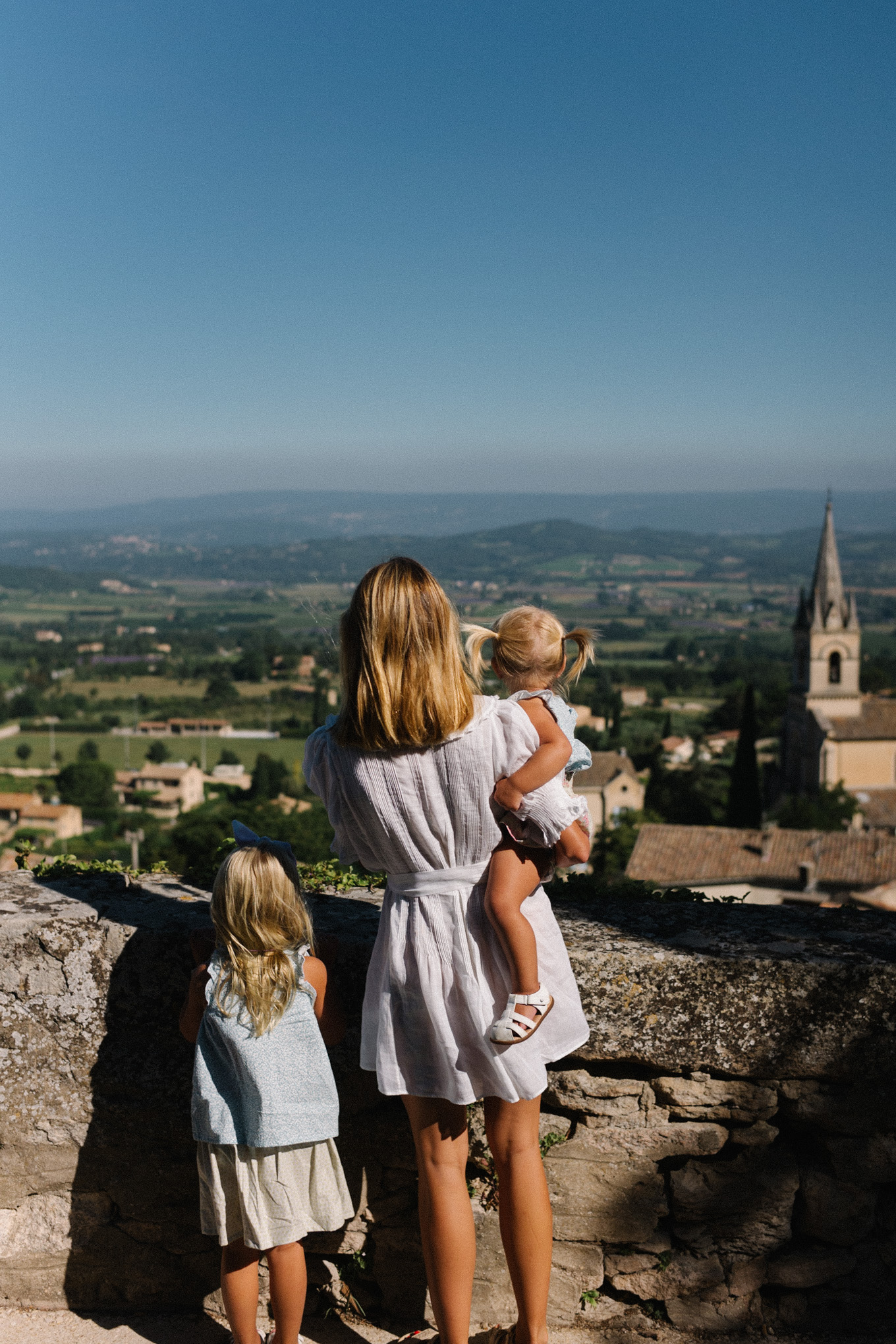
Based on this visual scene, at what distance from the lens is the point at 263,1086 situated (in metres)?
2.01

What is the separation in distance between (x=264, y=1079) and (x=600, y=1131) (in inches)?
31.0

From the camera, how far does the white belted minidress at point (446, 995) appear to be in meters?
1.93

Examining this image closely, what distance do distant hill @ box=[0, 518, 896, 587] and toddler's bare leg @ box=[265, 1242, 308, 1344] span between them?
34652 mm

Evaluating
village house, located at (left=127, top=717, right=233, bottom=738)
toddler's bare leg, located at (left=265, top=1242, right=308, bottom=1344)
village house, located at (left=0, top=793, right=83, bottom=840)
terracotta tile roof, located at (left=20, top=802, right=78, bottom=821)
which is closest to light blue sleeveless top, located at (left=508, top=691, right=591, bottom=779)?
toddler's bare leg, located at (left=265, top=1242, right=308, bottom=1344)

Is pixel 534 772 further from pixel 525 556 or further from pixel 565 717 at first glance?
pixel 525 556

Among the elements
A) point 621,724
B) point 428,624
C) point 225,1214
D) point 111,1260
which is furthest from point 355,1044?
point 621,724

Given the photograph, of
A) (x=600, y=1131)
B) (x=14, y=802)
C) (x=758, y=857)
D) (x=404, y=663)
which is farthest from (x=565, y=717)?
(x=14, y=802)

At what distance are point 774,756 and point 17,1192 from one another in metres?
67.5

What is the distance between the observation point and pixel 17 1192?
2.35 meters

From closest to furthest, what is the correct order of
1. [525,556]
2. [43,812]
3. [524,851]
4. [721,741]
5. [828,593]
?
[524,851] < [43,812] < [828,593] < [721,741] < [525,556]

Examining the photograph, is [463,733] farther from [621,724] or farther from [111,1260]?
[621,724]

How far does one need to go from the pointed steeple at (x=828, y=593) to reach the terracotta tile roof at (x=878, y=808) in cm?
915

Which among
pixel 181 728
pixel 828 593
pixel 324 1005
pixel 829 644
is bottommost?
pixel 181 728

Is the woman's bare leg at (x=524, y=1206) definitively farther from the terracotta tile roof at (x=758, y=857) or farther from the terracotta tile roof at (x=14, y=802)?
the terracotta tile roof at (x=14, y=802)
